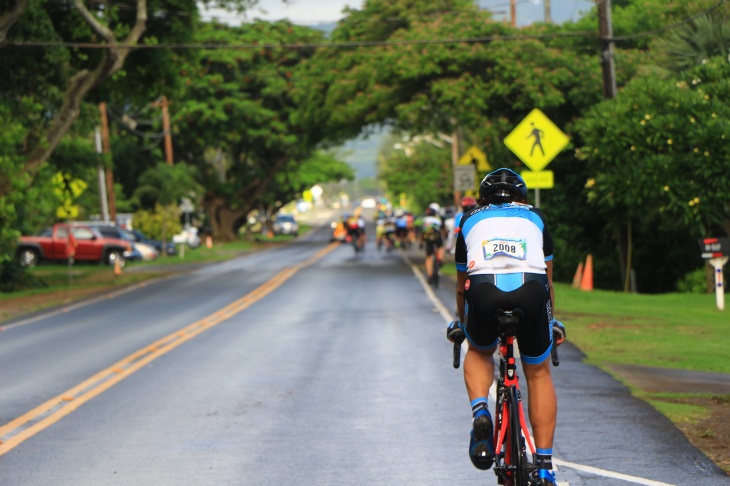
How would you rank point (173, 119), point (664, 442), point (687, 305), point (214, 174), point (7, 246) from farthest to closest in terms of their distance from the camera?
1. point (214, 174)
2. point (173, 119)
3. point (7, 246)
4. point (687, 305)
5. point (664, 442)

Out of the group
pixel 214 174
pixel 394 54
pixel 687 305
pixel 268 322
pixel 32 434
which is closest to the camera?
pixel 32 434

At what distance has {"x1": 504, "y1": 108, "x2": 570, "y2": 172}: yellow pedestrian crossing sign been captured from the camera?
2139 cm

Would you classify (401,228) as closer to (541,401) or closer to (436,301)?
(436,301)

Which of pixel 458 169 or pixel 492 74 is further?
pixel 492 74

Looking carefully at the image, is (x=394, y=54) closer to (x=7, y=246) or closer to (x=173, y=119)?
(x=7, y=246)

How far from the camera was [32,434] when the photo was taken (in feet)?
33.4

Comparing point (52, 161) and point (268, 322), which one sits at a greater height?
point (52, 161)

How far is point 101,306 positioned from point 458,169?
11.5m

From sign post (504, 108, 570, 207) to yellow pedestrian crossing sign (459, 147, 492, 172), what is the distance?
11.5m

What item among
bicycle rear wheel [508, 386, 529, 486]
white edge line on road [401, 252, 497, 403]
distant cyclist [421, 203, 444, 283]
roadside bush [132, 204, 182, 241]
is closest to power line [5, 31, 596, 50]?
white edge line on road [401, 252, 497, 403]

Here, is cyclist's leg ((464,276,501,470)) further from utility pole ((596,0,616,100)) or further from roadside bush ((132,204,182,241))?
roadside bush ((132,204,182,241))

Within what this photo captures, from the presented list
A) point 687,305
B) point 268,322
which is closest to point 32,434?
point 268,322

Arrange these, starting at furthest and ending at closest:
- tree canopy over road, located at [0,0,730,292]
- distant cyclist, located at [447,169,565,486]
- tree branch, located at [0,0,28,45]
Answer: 1. tree branch, located at [0,0,28,45]
2. tree canopy over road, located at [0,0,730,292]
3. distant cyclist, located at [447,169,565,486]

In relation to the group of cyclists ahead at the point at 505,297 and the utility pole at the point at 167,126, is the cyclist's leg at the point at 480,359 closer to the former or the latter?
the group of cyclists ahead at the point at 505,297
